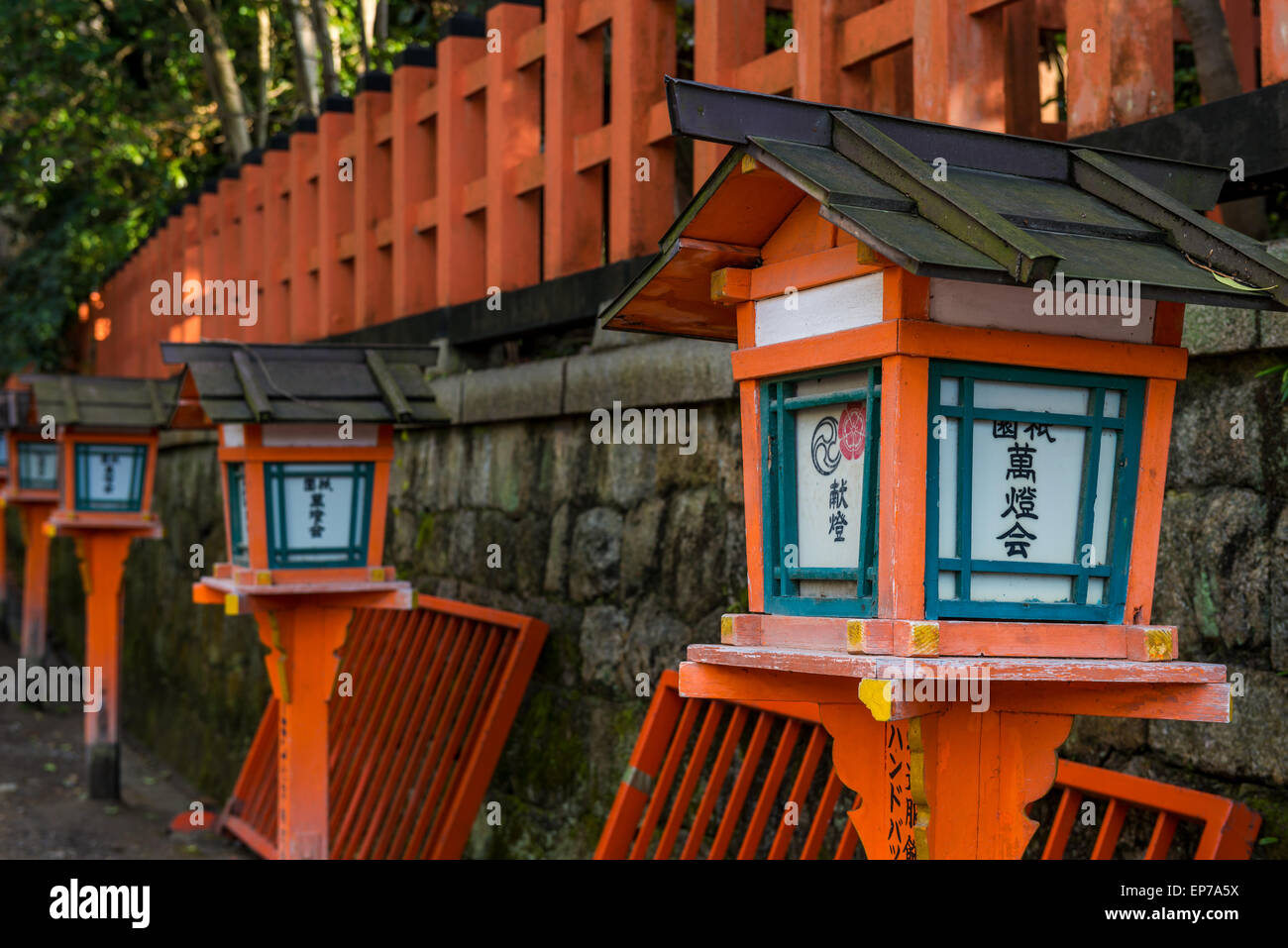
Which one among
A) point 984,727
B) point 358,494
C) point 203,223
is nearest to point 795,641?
point 984,727

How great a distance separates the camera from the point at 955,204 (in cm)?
224

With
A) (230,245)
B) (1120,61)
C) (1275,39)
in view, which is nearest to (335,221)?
(230,245)

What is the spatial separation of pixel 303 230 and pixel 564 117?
363 cm

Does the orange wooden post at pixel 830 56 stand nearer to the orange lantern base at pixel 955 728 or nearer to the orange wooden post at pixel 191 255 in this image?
the orange lantern base at pixel 955 728

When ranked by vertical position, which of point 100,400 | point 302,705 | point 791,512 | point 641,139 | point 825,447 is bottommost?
point 302,705

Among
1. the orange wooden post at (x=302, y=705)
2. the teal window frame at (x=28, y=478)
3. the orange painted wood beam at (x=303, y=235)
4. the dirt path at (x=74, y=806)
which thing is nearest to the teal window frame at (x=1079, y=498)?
the orange wooden post at (x=302, y=705)

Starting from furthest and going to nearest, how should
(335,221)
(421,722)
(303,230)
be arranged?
(303,230)
(335,221)
(421,722)

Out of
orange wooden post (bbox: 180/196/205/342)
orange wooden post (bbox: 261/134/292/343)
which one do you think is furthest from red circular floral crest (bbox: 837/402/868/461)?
orange wooden post (bbox: 180/196/205/342)

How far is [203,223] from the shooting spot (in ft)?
37.1

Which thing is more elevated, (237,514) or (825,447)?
(825,447)

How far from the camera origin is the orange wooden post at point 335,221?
8211 mm

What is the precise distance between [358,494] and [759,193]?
2715mm

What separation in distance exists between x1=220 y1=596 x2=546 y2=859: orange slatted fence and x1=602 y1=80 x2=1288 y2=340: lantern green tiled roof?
3395 millimetres

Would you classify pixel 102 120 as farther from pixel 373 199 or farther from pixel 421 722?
pixel 421 722
